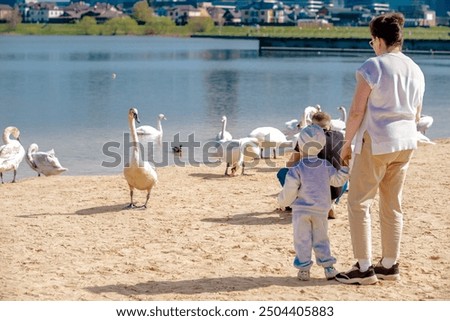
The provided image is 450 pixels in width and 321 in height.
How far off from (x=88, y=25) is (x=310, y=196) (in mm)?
179393

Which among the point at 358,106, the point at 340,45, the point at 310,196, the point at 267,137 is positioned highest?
the point at 358,106

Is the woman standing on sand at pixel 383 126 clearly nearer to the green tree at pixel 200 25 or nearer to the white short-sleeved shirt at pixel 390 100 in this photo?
the white short-sleeved shirt at pixel 390 100

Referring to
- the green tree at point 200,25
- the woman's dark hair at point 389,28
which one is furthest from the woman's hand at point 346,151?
the green tree at point 200,25

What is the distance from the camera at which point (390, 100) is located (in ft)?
20.1

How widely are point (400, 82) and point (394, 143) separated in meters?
0.43

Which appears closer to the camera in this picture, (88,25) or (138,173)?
(138,173)

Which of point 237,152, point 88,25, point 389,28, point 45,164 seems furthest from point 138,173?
point 88,25

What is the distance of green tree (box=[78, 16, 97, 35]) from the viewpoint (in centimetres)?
17675

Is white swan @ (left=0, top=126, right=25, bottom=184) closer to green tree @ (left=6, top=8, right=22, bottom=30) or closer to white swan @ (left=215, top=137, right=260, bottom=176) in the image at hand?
white swan @ (left=215, top=137, right=260, bottom=176)

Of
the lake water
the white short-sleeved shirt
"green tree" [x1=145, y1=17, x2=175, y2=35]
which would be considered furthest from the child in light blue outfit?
"green tree" [x1=145, y1=17, x2=175, y2=35]

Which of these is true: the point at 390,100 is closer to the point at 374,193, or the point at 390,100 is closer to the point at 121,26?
the point at 374,193

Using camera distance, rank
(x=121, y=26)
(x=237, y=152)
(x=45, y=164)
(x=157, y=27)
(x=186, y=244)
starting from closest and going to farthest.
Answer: (x=186, y=244) < (x=237, y=152) < (x=45, y=164) < (x=157, y=27) < (x=121, y=26)
